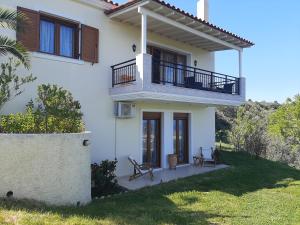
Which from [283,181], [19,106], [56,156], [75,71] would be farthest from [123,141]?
[283,181]

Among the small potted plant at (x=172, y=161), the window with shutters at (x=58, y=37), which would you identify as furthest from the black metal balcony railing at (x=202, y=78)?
the window with shutters at (x=58, y=37)

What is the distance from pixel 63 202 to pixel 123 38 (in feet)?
24.8

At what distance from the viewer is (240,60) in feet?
55.2

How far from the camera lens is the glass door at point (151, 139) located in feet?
48.3

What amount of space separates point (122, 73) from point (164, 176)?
4341 millimetres

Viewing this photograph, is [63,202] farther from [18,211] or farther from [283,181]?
[283,181]

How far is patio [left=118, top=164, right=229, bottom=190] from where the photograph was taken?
38.6 ft

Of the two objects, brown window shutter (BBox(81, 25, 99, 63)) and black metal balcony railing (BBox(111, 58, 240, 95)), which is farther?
black metal balcony railing (BBox(111, 58, 240, 95))

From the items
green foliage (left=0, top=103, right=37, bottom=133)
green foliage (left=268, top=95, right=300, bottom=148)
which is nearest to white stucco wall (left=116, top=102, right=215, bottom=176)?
green foliage (left=0, top=103, right=37, bottom=133)

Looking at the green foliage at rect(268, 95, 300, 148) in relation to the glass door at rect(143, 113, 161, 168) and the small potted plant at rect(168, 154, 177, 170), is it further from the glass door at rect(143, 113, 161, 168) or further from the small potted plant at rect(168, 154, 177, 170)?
the glass door at rect(143, 113, 161, 168)

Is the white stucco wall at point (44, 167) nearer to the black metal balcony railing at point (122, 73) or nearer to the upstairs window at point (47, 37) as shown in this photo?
the upstairs window at point (47, 37)

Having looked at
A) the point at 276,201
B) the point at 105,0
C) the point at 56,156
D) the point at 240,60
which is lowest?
the point at 276,201

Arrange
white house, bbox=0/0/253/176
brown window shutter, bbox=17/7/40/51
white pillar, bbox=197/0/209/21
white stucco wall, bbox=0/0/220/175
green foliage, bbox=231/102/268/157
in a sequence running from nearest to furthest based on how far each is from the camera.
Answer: brown window shutter, bbox=17/7/40/51 → white stucco wall, bbox=0/0/220/175 → white house, bbox=0/0/253/176 → white pillar, bbox=197/0/209/21 → green foliage, bbox=231/102/268/157

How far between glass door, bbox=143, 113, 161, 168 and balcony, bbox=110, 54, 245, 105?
1.70m
